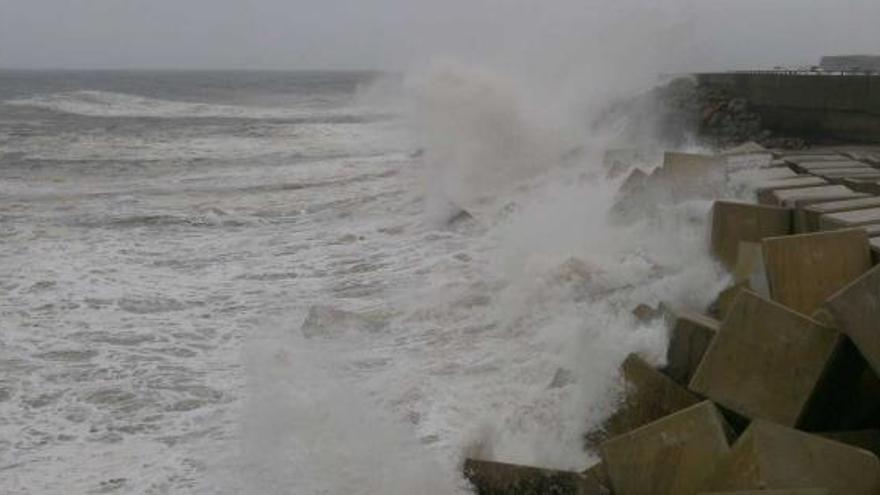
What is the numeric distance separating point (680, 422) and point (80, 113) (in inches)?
1415

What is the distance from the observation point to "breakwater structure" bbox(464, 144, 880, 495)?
9.87 ft

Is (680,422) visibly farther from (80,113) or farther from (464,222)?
(80,113)

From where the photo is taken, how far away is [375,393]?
215 inches

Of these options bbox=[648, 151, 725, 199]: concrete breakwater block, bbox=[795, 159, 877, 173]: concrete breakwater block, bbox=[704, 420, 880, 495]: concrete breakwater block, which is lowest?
bbox=[704, 420, 880, 495]: concrete breakwater block

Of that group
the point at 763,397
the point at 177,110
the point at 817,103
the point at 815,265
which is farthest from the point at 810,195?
the point at 177,110

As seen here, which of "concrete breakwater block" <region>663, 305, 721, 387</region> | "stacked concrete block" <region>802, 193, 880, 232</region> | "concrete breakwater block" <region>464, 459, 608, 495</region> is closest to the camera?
"concrete breakwater block" <region>464, 459, 608, 495</region>

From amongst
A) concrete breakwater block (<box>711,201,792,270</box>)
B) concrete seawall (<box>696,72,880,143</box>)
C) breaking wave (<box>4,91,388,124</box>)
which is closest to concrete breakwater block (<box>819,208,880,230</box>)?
concrete breakwater block (<box>711,201,792,270</box>)

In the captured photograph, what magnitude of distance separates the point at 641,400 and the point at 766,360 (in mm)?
680

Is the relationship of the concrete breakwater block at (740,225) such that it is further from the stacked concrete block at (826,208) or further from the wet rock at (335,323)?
the wet rock at (335,323)

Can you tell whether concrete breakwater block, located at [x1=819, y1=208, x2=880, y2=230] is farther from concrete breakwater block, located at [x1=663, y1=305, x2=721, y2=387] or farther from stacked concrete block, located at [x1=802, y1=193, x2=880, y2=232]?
concrete breakwater block, located at [x1=663, y1=305, x2=721, y2=387]

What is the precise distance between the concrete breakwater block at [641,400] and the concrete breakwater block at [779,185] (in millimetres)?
2921

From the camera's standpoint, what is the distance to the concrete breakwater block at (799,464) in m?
2.95

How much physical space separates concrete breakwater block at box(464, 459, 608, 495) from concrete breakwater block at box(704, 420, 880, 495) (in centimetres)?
61

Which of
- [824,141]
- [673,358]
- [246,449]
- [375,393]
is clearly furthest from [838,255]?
[824,141]
